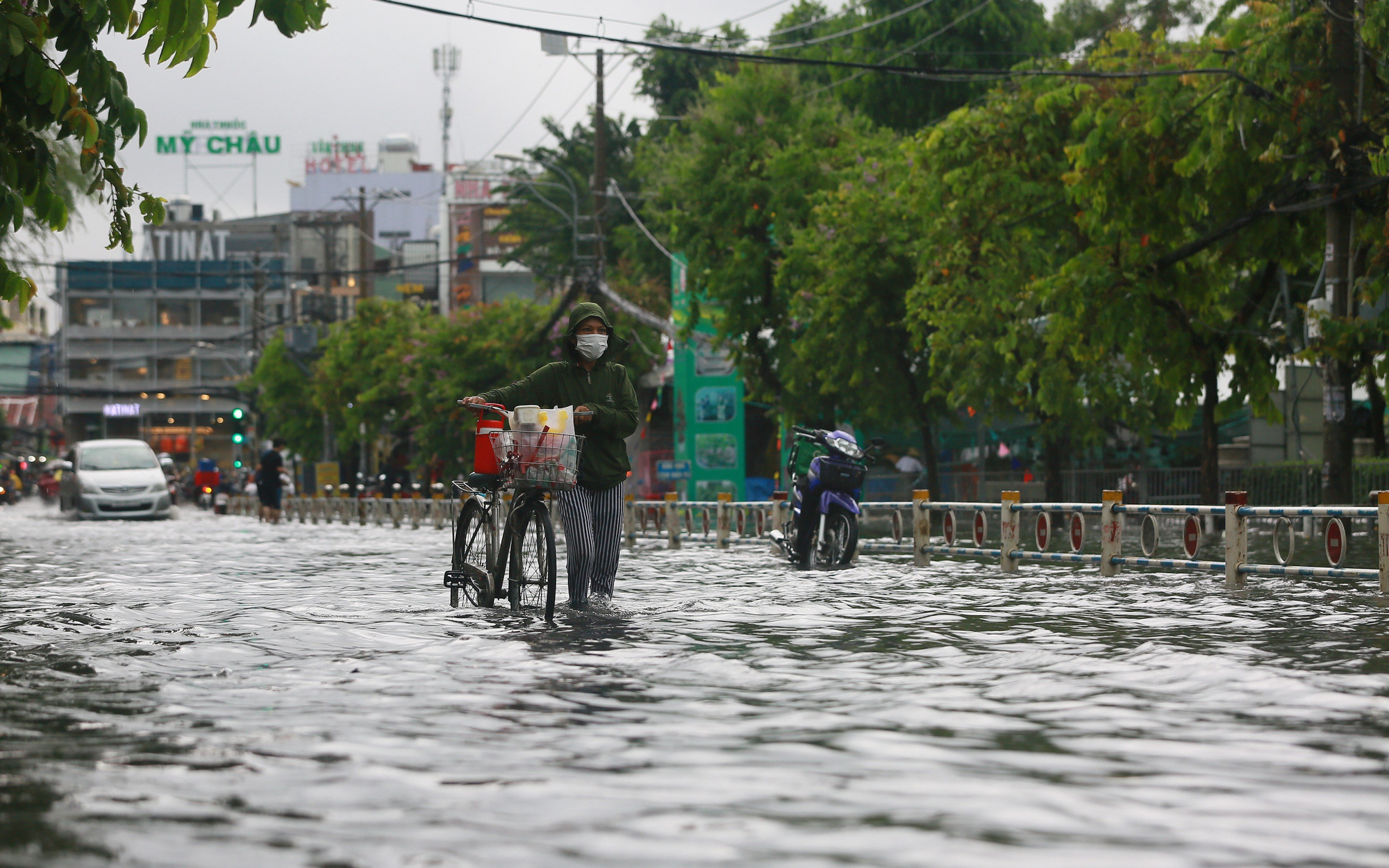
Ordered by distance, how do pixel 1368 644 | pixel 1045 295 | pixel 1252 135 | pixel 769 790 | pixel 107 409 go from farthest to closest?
pixel 107 409 → pixel 1045 295 → pixel 1252 135 → pixel 1368 644 → pixel 769 790

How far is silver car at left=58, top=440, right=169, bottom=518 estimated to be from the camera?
34875 millimetres

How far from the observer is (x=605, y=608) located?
409 inches

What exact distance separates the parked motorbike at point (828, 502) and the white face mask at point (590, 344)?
5890 mm

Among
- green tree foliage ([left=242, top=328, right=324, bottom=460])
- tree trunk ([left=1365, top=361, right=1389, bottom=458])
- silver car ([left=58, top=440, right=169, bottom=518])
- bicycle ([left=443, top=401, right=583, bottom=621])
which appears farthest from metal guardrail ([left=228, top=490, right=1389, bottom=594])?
green tree foliage ([left=242, top=328, right=324, bottom=460])

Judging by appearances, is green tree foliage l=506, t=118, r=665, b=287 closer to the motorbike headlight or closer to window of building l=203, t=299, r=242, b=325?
the motorbike headlight

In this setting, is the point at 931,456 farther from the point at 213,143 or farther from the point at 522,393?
the point at 213,143

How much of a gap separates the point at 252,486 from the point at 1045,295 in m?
33.0

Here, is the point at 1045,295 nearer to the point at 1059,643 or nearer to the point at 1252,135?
the point at 1252,135

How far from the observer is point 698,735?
583 centimetres

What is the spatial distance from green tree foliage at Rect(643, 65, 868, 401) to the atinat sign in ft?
289

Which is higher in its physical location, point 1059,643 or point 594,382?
point 594,382

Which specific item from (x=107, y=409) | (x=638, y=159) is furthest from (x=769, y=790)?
(x=107, y=409)

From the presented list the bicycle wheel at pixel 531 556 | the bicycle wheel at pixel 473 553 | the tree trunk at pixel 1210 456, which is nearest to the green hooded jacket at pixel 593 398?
the bicycle wheel at pixel 531 556

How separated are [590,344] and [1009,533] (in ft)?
22.6
